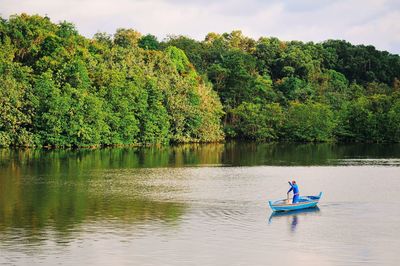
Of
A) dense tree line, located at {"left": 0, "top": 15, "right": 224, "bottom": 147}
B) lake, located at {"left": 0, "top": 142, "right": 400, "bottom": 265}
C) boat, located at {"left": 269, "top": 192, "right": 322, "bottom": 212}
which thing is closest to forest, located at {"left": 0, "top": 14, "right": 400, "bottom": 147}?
dense tree line, located at {"left": 0, "top": 15, "right": 224, "bottom": 147}

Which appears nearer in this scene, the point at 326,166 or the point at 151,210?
the point at 151,210

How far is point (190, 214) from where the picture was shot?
31.3 metres

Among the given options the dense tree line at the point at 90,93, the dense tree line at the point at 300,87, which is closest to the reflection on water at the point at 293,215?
the dense tree line at the point at 90,93

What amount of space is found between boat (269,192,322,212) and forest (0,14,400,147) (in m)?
44.2

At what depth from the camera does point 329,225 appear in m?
29.3

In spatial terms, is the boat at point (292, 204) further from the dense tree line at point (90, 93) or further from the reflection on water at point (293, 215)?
the dense tree line at point (90, 93)

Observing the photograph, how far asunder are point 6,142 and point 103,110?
1285 centimetres

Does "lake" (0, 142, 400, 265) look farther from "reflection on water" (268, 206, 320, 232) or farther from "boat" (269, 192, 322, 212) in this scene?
"boat" (269, 192, 322, 212)

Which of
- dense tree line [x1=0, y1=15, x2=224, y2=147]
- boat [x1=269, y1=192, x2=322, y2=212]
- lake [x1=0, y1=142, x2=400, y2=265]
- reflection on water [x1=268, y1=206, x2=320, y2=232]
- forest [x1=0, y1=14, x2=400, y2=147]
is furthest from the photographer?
forest [x1=0, y1=14, x2=400, y2=147]

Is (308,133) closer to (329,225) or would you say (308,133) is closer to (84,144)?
→ (84,144)

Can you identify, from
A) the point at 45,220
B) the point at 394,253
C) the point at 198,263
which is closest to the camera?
the point at 198,263

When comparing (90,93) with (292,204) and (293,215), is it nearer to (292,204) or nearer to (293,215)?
(292,204)

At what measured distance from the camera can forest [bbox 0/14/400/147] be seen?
74000 mm

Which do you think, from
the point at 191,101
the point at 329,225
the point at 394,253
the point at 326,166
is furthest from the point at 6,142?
the point at 394,253
